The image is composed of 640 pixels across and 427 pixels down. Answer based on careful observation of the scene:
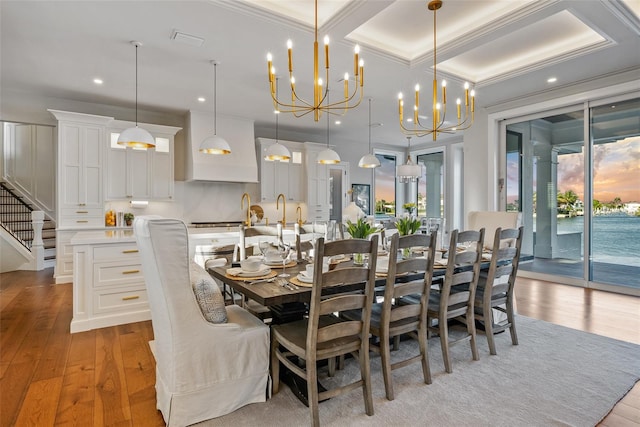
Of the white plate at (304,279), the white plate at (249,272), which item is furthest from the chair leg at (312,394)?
the white plate at (249,272)

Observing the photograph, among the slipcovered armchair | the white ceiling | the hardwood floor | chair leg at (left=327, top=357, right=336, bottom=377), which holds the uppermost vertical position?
the white ceiling

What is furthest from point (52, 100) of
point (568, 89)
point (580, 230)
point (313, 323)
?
point (580, 230)

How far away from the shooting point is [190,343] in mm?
1783

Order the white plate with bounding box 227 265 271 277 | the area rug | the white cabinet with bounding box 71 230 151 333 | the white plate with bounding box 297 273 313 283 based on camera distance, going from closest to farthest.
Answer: the area rug < the white plate with bounding box 297 273 313 283 < the white plate with bounding box 227 265 271 277 < the white cabinet with bounding box 71 230 151 333

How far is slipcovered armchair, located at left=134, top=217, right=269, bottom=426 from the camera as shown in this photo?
67.6 inches

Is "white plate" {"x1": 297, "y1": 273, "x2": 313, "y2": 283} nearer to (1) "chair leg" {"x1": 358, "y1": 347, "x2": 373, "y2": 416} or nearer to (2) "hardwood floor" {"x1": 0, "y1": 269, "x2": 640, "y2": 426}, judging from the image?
(1) "chair leg" {"x1": 358, "y1": 347, "x2": 373, "y2": 416}

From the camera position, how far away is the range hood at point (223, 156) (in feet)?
19.5

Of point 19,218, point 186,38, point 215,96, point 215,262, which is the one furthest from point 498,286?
point 19,218

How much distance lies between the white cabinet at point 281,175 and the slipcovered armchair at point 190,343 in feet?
16.8

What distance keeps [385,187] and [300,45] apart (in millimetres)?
6585

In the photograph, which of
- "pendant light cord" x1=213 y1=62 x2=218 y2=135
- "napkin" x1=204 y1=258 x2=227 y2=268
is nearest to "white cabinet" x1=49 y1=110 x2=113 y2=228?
"pendant light cord" x1=213 y1=62 x2=218 y2=135

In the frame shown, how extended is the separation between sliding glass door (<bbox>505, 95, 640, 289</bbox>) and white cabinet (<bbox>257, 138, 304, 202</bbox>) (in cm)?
403

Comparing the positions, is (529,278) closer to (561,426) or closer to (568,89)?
(568,89)

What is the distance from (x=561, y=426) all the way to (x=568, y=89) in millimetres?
4802
